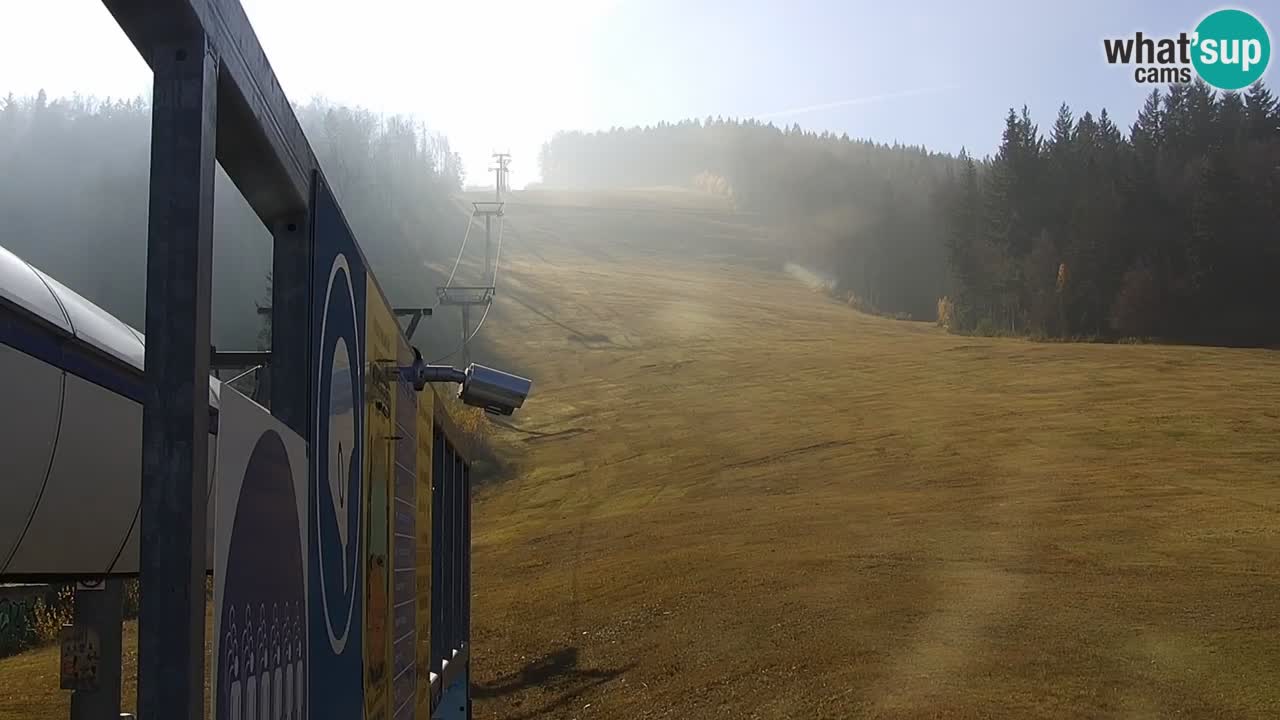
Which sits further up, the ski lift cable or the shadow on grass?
the ski lift cable

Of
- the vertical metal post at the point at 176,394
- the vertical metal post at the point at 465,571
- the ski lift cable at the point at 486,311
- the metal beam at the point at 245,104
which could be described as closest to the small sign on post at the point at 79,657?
the vertical metal post at the point at 465,571

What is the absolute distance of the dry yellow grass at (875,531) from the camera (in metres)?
17.0

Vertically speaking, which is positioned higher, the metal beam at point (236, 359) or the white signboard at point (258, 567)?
the metal beam at point (236, 359)

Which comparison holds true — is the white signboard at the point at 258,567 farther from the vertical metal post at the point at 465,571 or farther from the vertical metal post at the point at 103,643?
the vertical metal post at the point at 465,571

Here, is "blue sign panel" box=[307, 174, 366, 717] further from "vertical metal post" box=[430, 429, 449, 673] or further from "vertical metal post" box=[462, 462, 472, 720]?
"vertical metal post" box=[462, 462, 472, 720]

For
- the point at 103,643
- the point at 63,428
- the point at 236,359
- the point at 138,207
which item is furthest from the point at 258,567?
the point at 138,207

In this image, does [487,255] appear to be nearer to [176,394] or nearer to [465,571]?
[465,571]

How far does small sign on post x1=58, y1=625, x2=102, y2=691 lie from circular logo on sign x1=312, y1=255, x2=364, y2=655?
4.06 m

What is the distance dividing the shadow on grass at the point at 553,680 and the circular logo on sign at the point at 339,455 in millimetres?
13765

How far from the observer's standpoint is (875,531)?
2564 cm

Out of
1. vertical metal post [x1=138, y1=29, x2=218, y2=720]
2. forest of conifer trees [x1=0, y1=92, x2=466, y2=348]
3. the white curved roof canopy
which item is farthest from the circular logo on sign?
forest of conifer trees [x1=0, y1=92, x2=466, y2=348]

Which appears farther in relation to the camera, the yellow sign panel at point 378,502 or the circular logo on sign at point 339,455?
the yellow sign panel at point 378,502

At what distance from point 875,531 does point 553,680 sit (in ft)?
32.4

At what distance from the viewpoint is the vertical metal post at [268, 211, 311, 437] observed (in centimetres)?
261
